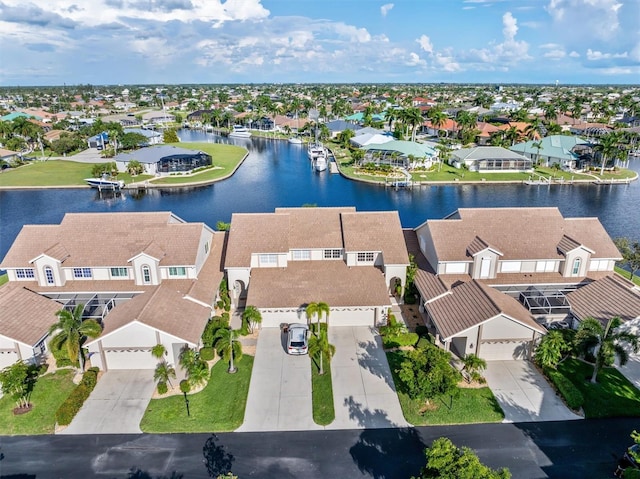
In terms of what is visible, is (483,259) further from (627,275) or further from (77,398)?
(77,398)

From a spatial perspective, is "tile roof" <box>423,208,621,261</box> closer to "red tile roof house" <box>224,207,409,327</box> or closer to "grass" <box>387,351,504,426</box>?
"red tile roof house" <box>224,207,409,327</box>

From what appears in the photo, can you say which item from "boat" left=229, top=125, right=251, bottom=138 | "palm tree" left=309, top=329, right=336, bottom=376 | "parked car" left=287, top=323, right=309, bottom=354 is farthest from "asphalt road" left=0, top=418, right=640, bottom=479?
"boat" left=229, top=125, right=251, bottom=138

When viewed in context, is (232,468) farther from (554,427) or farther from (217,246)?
(217,246)

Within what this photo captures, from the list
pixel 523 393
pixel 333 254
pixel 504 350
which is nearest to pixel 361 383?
pixel 523 393

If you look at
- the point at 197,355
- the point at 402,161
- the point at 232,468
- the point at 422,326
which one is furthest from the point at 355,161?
the point at 232,468

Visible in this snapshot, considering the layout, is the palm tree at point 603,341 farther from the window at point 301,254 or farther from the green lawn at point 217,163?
the green lawn at point 217,163

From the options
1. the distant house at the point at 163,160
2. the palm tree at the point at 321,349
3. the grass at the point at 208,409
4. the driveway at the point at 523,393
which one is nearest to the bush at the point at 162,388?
the grass at the point at 208,409
